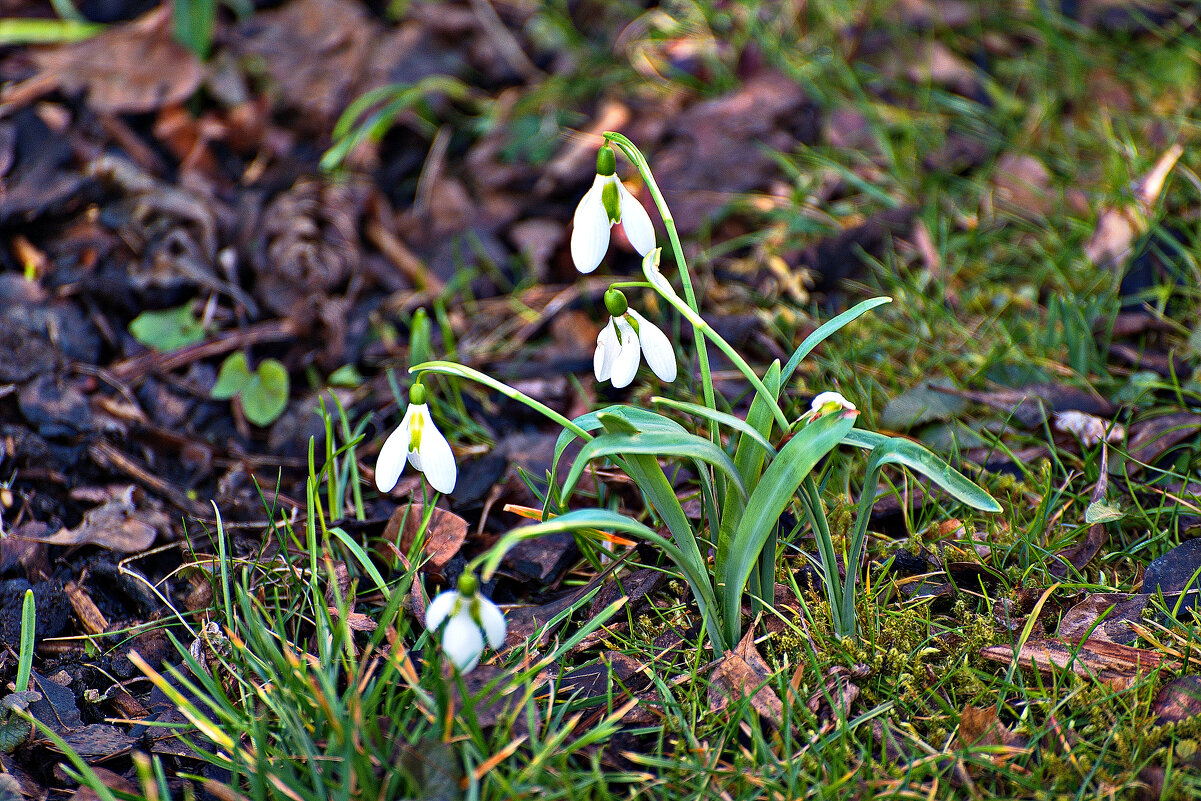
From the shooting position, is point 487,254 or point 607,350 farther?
point 487,254

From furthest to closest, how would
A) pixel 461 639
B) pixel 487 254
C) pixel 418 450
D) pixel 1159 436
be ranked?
pixel 487 254
pixel 1159 436
pixel 418 450
pixel 461 639

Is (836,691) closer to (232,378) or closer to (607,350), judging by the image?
(607,350)

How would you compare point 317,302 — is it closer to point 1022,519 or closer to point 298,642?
point 298,642

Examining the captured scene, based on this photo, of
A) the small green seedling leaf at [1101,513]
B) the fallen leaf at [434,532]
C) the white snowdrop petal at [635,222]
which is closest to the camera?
the white snowdrop petal at [635,222]

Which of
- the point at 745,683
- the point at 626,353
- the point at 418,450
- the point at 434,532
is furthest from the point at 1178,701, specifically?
the point at 434,532

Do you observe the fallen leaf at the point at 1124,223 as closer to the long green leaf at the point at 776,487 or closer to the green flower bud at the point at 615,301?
the long green leaf at the point at 776,487

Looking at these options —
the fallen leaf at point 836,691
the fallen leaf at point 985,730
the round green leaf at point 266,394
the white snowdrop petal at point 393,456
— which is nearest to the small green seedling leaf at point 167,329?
the round green leaf at point 266,394

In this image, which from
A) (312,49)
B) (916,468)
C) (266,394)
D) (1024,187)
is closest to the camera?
(916,468)

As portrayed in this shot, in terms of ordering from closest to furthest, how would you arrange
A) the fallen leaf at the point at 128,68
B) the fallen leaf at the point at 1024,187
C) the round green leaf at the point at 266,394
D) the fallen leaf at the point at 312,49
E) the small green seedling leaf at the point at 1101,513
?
1. the small green seedling leaf at the point at 1101,513
2. the round green leaf at the point at 266,394
3. the fallen leaf at the point at 1024,187
4. the fallen leaf at the point at 128,68
5. the fallen leaf at the point at 312,49
